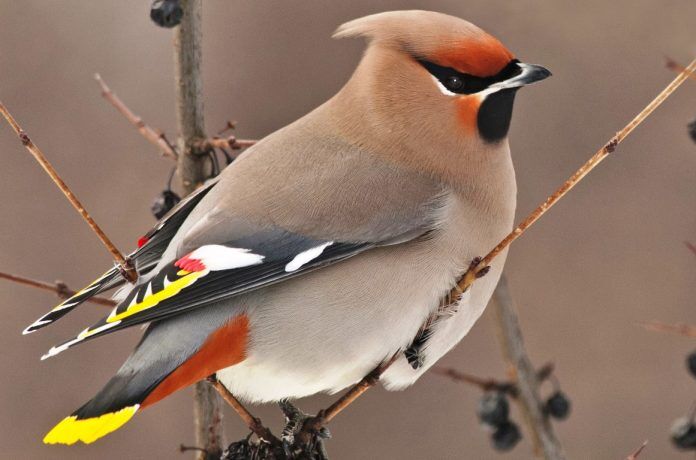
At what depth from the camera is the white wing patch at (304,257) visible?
307 cm

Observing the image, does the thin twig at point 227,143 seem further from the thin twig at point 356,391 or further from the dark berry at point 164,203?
the thin twig at point 356,391

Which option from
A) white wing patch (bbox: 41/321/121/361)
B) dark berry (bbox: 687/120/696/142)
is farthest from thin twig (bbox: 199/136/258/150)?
dark berry (bbox: 687/120/696/142)

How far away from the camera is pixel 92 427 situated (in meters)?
2.72

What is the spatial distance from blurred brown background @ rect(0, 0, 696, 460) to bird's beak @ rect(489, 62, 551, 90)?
2.85m

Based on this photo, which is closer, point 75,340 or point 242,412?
point 75,340

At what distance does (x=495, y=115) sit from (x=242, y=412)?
116 centimetres

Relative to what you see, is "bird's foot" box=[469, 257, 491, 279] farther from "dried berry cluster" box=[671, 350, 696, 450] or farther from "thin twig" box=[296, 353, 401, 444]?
"dried berry cluster" box=[671, 350, 696, 450]

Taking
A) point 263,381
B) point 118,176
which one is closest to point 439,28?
point 263,381

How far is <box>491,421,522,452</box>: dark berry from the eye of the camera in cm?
397

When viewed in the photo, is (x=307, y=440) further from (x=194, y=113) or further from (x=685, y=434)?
(x=685, y=434)

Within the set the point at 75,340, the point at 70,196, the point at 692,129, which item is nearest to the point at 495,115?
the point at 692,129

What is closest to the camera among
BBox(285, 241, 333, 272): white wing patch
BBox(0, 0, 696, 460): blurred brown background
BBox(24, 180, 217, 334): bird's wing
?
BBox(285, 241, 333, 272): white wing patch

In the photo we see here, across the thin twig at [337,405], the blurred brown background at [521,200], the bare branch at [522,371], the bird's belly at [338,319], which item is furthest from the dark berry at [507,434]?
the blurred brown background at [521,200]

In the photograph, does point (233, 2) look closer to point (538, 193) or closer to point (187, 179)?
point (538, 193)
